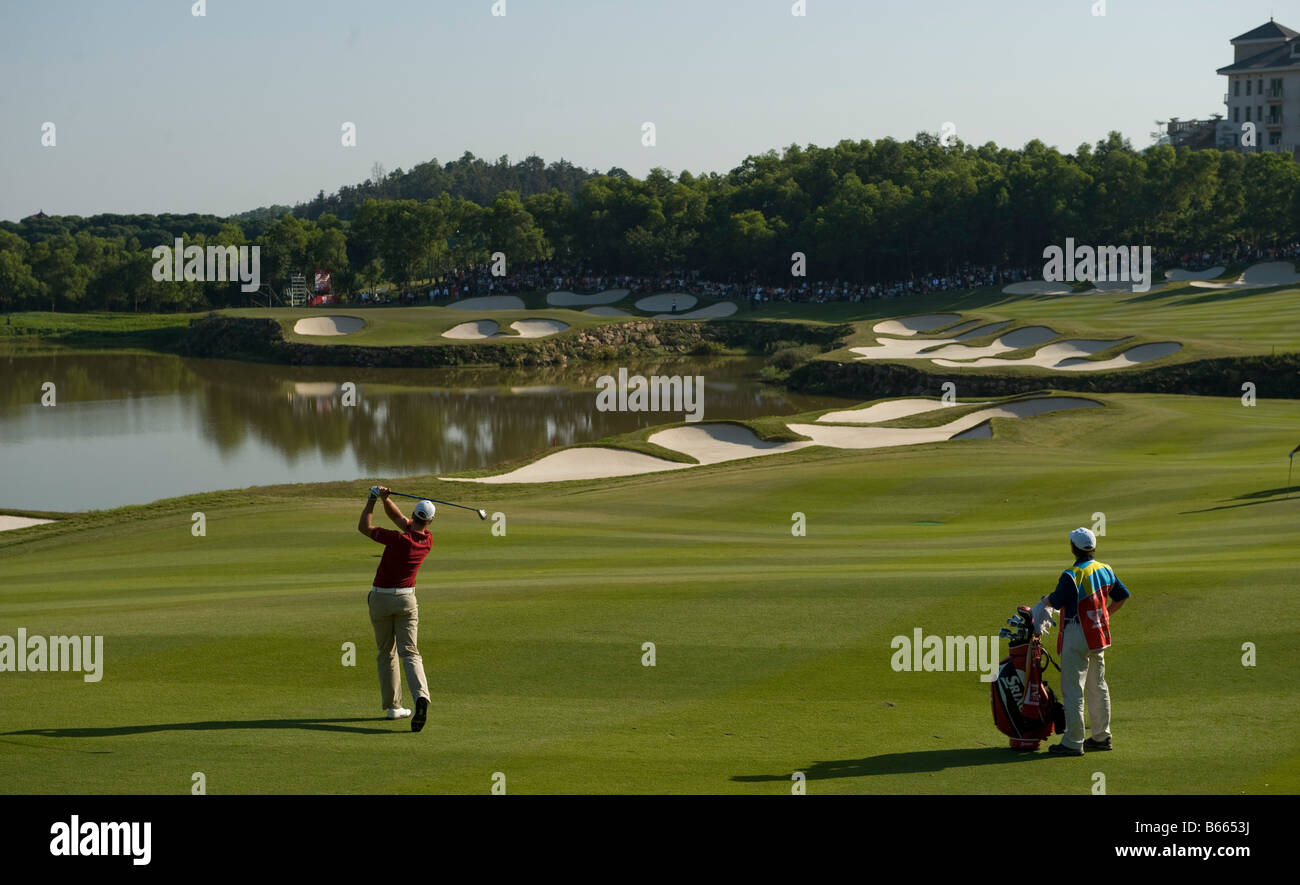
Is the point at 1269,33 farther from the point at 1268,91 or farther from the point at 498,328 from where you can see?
the point at 498,328

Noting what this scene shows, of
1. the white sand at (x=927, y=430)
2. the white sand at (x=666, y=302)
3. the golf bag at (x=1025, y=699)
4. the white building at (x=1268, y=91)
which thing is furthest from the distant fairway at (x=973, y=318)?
the white building at (x=1268, y=91)

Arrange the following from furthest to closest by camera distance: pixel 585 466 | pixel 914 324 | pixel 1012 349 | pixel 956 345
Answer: pixel 914 324 < pixel 956 345 < pixel 1012 349 < pixel 585 466

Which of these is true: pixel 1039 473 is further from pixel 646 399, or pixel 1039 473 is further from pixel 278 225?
pixel 278 225

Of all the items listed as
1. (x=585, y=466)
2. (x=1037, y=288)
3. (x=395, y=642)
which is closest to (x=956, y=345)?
(x=1037, y=288)

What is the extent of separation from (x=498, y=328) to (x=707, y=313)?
60.8 ft

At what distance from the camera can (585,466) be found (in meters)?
38.7

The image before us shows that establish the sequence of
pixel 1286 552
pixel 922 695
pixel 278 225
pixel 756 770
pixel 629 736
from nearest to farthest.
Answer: pixel 756 770 → pixel 629 736 → pixel 922 695 → pixel 1286 552 → pixel 278 225

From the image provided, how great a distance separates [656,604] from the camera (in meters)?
16.2

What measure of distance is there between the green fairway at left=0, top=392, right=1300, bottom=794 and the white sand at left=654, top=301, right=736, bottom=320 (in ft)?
230

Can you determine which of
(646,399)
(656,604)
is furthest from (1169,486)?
(646,399)

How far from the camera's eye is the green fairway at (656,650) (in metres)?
10.3

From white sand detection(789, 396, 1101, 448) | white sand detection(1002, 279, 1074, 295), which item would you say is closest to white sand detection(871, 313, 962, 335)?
white sand detection(1002, 279, 1074, 295)
